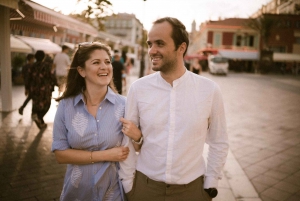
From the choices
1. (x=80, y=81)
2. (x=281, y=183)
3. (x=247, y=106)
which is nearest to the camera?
(x=80, y=81)

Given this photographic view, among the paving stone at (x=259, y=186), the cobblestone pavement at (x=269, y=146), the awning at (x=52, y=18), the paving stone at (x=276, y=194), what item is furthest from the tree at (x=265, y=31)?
the paving stone at (x=276, y=194)

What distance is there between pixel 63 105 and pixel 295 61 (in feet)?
154

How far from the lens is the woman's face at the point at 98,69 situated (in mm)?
2027

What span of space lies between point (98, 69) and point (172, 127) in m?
0.70

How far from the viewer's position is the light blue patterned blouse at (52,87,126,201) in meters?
1.94

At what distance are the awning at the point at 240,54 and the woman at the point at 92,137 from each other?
45016 mm

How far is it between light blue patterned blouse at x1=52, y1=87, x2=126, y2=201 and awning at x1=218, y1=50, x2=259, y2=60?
148ft

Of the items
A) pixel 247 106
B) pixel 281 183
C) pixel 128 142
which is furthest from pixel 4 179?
pixel 247 106

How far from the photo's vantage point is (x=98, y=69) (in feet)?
6.66

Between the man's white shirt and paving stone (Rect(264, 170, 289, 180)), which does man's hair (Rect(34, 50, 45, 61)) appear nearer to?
the man's white shirt

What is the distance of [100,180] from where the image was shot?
6.33 ft

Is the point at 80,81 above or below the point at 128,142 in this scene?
above

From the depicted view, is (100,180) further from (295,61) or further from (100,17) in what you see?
(295,61)

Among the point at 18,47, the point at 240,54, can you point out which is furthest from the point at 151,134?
the point at 240,54
